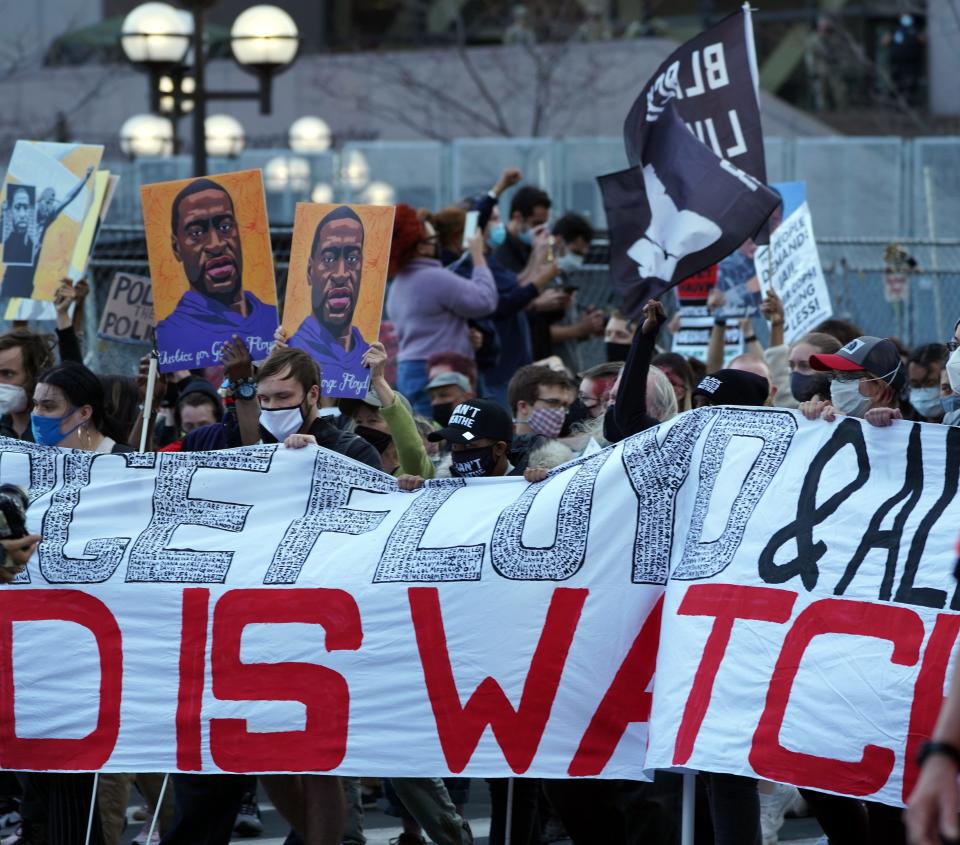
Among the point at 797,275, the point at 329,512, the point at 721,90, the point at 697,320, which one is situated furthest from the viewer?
the point at 697,320

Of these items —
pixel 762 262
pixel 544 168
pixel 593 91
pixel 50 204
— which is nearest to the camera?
pixel 50 204

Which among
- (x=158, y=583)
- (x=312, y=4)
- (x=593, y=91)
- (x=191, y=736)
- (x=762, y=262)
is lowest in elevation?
(x=191, y=736)

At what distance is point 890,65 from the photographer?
100 ft

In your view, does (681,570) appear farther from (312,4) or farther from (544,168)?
(312,4)

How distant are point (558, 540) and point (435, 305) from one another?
13.6 ft

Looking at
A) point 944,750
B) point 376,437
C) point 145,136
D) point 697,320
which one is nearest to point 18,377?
point 376,437

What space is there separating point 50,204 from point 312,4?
90.6 ft

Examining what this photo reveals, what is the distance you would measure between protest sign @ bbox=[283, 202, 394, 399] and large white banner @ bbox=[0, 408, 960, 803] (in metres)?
0.85

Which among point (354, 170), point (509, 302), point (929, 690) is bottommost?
point (929, 690)

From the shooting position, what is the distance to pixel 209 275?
785 cm

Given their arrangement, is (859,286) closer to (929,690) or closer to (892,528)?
(892,528)

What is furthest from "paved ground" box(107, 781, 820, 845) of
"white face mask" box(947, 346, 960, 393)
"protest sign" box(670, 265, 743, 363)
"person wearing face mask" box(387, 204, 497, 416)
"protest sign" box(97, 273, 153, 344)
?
"protest sign" box(670, 265, 743, 363)

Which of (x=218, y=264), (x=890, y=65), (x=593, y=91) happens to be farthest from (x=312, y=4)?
(x=218, y=264)

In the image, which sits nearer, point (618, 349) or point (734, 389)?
point (734, 389)
